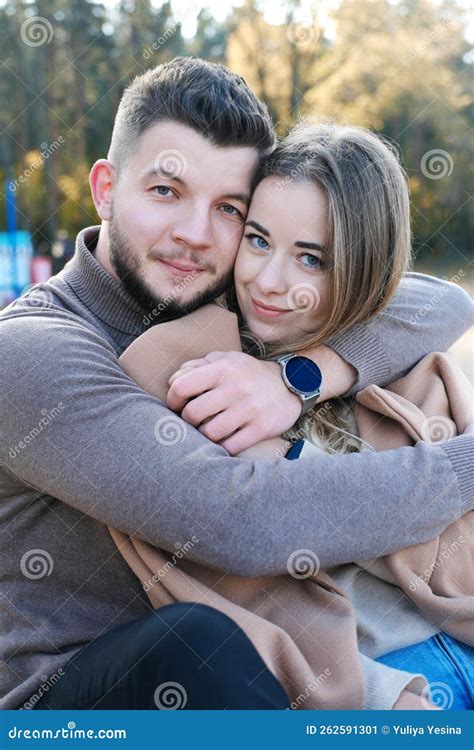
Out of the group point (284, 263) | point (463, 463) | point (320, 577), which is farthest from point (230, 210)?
point (320, 577)

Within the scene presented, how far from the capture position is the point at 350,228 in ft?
8.76

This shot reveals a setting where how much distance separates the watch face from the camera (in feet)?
8.39

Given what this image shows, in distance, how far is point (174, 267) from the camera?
289cm

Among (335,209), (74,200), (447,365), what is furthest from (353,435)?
(74,200)

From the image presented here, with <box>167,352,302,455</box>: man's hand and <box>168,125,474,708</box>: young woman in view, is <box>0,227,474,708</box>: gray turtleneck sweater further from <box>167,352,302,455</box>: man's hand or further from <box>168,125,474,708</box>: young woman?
<box>168,125,474,708</box>: young woman

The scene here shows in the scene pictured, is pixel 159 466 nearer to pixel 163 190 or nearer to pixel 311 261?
pixel 311 261

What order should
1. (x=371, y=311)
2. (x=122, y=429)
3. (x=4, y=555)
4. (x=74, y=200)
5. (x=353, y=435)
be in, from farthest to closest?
(x=74, y=200), (x=371, y=311), (x=353, y=435), (x=4, y=555), (x=122, y=429)

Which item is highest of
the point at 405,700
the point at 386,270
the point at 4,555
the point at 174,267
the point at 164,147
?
the point at 386,270

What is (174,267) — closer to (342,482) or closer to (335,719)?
(342,482)

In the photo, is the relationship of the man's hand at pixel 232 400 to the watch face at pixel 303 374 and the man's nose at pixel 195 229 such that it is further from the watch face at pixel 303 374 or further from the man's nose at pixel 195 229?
the man's nose at pixel 195 229

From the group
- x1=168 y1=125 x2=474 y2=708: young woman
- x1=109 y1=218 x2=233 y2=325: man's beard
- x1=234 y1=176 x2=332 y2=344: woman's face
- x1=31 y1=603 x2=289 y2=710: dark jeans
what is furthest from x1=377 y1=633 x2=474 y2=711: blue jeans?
x1=109 y1=218 x2=233 y2=325: man's beard

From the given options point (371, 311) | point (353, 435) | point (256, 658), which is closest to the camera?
point (256, 658)

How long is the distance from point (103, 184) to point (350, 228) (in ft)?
2.99

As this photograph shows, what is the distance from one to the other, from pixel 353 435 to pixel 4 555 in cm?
103
